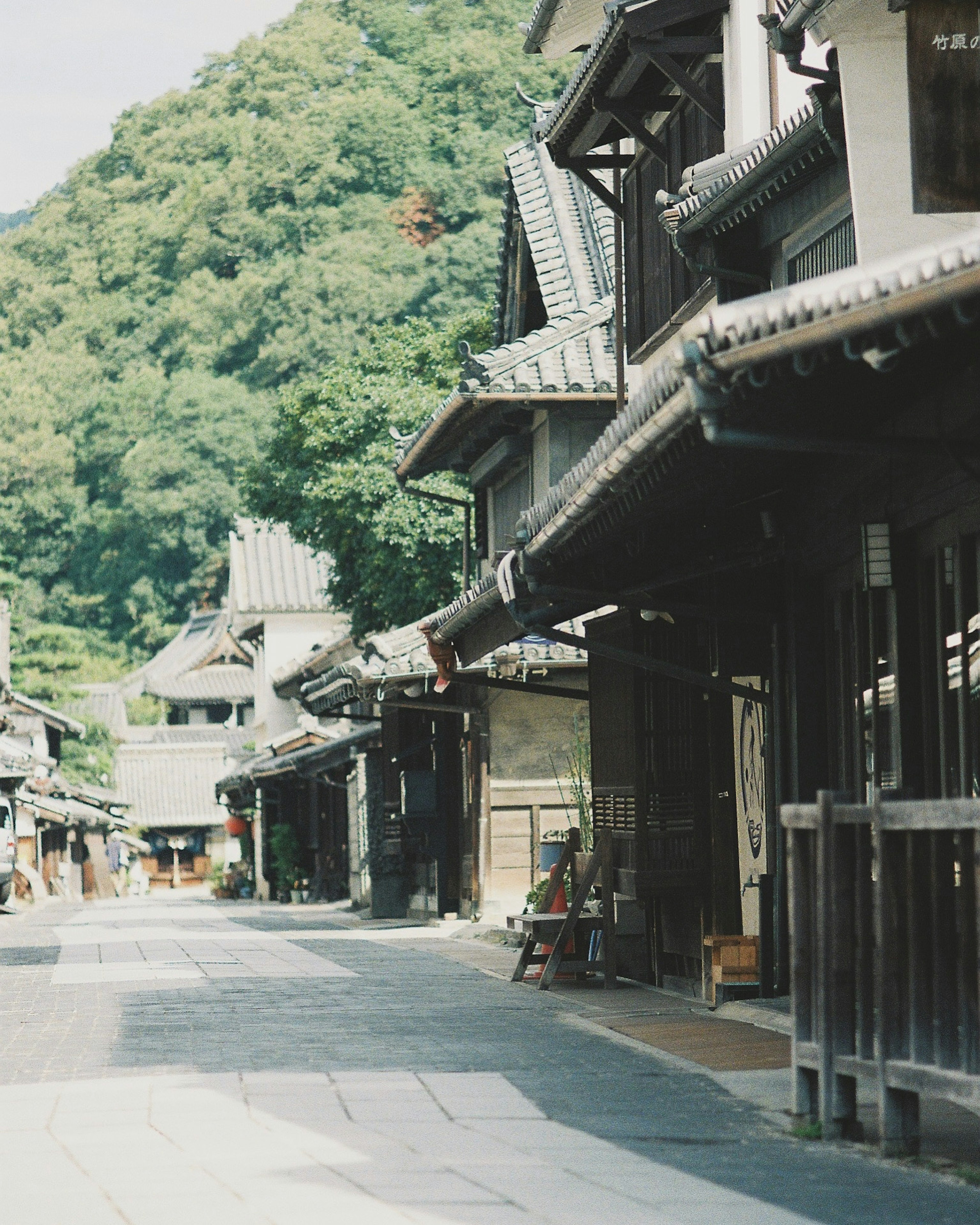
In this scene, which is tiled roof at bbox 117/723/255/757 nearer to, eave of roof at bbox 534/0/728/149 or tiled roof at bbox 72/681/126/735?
tiled roof at bbox 72/681/126/735

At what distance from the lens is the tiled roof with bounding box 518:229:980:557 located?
5.61 metres

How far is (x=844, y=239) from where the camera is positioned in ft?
37.2

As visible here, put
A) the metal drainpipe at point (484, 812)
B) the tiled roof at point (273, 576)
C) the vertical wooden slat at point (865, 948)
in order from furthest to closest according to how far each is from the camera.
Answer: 1. the tiled roof at point (273, 576)
2. the metal drainpipe at point (484, 812)
3. the vertical wooden slat at point (865, 948)

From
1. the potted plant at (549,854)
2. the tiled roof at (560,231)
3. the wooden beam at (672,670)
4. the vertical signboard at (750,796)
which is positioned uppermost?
the tiled roof at (560,231)

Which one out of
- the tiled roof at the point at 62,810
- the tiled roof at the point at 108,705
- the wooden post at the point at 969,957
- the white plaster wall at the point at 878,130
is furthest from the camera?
the tiled roof at the point at 108,705

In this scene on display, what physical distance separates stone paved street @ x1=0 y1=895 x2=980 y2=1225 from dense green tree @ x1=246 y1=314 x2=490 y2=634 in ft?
50.2

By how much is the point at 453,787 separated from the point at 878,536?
16.2 metres

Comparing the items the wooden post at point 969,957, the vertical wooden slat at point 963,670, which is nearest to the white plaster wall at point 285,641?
the vertical wooden slat at point 963,670

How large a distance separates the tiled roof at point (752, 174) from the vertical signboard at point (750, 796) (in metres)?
3.31

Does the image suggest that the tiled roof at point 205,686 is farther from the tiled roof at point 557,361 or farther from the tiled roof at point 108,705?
the tiled roof at point 557,361

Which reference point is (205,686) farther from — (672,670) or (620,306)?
(672,670)

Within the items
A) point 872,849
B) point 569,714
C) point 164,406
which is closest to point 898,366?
point 872,849

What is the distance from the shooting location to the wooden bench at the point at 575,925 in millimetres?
13898

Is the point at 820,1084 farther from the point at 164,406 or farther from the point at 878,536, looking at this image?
the point at 164,406
